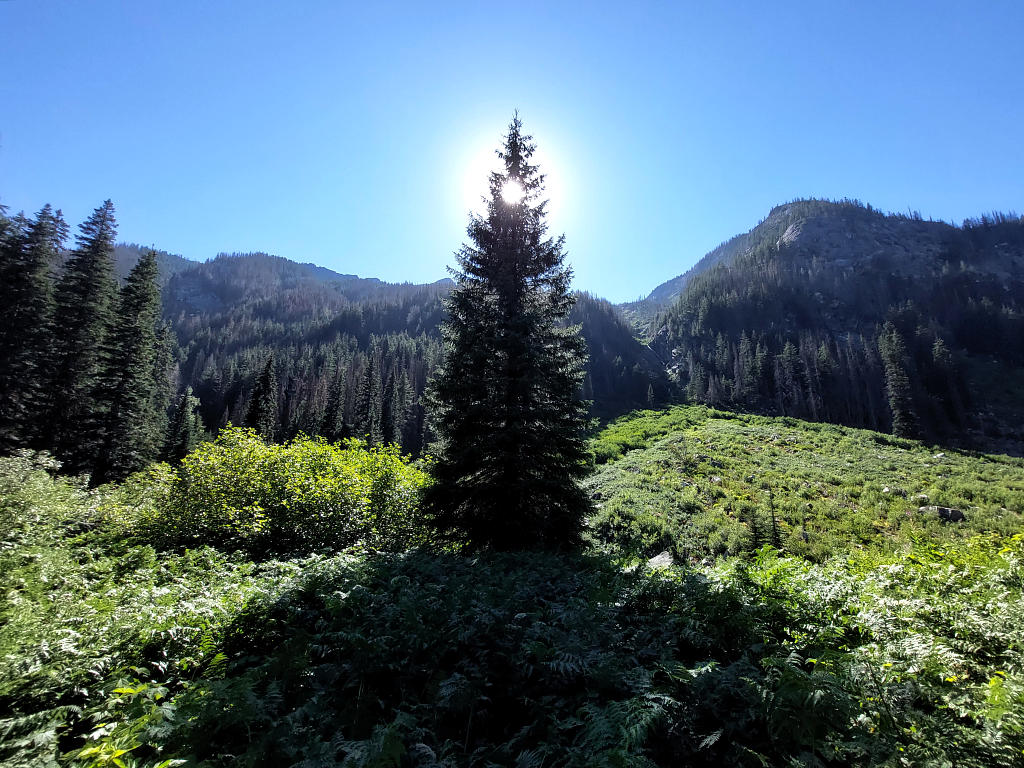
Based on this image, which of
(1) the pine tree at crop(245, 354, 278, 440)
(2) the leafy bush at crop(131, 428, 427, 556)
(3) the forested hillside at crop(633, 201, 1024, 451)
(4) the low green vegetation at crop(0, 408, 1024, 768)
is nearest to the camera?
(4) the low green vegetation at crop(0, 408, 1024, 768)

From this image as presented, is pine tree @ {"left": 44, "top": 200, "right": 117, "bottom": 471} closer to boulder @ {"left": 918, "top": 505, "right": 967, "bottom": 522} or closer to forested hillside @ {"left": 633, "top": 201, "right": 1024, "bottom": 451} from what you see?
boulder @ {"left": 918, "top": 505, "right": 967, "bottom": 522}

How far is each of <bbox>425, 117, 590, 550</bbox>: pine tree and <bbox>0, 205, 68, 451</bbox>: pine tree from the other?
33.2 m

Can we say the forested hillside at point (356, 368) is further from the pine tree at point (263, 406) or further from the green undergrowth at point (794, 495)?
the green undergrowth at point (794, 495)

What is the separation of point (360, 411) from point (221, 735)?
241ft

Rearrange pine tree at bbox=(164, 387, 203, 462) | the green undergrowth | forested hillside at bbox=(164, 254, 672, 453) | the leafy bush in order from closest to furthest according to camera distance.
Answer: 1. the leafy bush
2. the green undergrowth
3. pine tree at bbox=(164, 387, 203, 462)
4. forested hillside at bbox=(164, 254, 672, 453)

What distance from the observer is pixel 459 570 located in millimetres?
8008

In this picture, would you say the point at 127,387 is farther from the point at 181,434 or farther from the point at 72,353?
the point at 181,434

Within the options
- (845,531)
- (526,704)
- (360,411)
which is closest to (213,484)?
(526,704)

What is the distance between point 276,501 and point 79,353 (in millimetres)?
32172

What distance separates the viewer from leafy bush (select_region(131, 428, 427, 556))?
11.0 m

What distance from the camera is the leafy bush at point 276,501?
36.1 ft

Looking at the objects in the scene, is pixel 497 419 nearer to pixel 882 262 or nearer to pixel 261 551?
pixel 261 551

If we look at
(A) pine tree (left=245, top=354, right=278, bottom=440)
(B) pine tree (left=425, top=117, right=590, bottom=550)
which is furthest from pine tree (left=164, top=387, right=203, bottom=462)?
(B) pine tree (left=425, top=117, right=590, bottom=550)

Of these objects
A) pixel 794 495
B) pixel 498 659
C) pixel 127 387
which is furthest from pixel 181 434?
pixel 794 495
